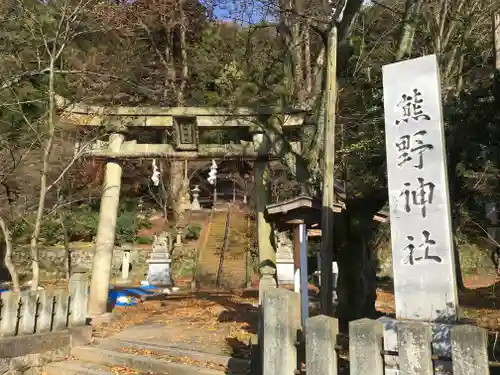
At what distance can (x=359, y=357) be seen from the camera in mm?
3621

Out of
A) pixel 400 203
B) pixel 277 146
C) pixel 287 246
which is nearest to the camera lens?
pixel 400 203

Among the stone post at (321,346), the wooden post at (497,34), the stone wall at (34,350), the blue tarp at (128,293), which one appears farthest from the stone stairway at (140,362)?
A: the wooden post at (497,34)

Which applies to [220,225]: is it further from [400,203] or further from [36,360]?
[400,203]

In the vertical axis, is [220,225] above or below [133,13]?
below

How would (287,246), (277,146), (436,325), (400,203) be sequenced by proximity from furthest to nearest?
(287,246) < (277,146) < (400,203) < (436,325)

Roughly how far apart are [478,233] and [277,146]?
16.4 m

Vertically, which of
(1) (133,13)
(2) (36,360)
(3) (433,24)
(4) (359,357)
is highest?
(1) (133,13)

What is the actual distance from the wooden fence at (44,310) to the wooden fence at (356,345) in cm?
465

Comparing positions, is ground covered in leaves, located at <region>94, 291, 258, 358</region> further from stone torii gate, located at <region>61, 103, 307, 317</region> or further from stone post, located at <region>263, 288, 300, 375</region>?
stone post, located at <region>263, 288, 300, 375</region>

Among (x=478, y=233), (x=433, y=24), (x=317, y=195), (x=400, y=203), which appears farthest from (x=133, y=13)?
(x=478, y=233)

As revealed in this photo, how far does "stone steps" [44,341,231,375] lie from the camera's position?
629 cm

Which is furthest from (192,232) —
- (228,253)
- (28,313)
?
(28,313)

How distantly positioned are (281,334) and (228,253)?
62.1 feet

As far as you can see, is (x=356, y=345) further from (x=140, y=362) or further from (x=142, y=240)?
(x=142, y=240)
